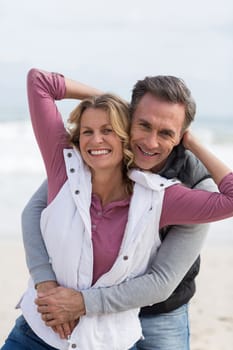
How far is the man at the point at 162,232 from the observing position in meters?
2.75

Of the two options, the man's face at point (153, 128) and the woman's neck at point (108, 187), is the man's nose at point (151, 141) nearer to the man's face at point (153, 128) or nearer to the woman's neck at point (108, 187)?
the man's face at point (153, 128)

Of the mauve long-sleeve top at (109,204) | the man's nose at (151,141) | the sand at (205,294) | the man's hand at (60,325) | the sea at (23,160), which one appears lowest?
the sea at (23,160)

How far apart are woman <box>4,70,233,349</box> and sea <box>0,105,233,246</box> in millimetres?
6043

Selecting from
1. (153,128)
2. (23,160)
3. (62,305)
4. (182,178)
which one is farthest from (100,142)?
(23,160)

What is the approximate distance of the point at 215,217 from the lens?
271 centimetres

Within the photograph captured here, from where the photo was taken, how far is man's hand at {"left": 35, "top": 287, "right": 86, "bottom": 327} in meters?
2.73

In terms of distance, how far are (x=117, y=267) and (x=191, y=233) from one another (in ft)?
1.16

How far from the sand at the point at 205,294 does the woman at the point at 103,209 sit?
9.29 feet

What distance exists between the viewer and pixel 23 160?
17078 millimetres

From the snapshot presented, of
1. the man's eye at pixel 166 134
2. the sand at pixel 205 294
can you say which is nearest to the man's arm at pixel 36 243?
the man's eye at pixel 166 134

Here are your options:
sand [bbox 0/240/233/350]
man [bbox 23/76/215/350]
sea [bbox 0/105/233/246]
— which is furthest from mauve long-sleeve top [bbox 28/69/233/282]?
sea [bbox 0/105/233/246]

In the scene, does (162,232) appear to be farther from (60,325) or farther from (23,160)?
(23,160)

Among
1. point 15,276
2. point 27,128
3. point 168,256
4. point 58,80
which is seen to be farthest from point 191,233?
point 27,128

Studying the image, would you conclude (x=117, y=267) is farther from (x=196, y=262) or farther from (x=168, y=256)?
(x=196, y=262)
